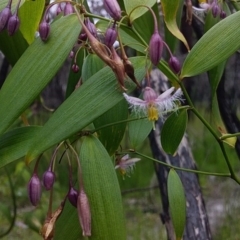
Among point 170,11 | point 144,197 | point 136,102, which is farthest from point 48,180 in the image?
point 144,197

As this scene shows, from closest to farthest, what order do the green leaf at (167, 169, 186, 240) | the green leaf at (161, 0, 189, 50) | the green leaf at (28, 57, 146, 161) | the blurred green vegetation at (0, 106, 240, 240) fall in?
the green leaf at (28, 57, 146, 161)
the green leaf at (161, 0, 189, 50)
the green leaf at (167, 169, 186, 240)
the blurred green vegetation at (0, 106, 240, 240)

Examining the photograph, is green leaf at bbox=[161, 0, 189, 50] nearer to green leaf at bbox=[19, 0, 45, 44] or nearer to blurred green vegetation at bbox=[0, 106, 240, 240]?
green leaf at bbox=[19, 0, 45, 44]

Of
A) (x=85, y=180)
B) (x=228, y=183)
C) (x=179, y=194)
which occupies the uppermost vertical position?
(x=85, y=180)

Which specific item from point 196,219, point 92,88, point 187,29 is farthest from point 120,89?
point 187,29

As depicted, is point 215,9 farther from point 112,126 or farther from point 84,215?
point 84,215

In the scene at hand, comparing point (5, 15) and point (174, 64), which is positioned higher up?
point (5, 15)

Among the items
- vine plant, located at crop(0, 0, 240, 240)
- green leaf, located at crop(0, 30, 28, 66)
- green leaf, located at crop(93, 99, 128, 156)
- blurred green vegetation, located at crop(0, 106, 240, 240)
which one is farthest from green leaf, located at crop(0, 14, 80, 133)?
blurred green vegetation, located at crop(0, 106, 240, 240)

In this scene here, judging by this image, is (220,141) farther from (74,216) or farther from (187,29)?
(187,29)
